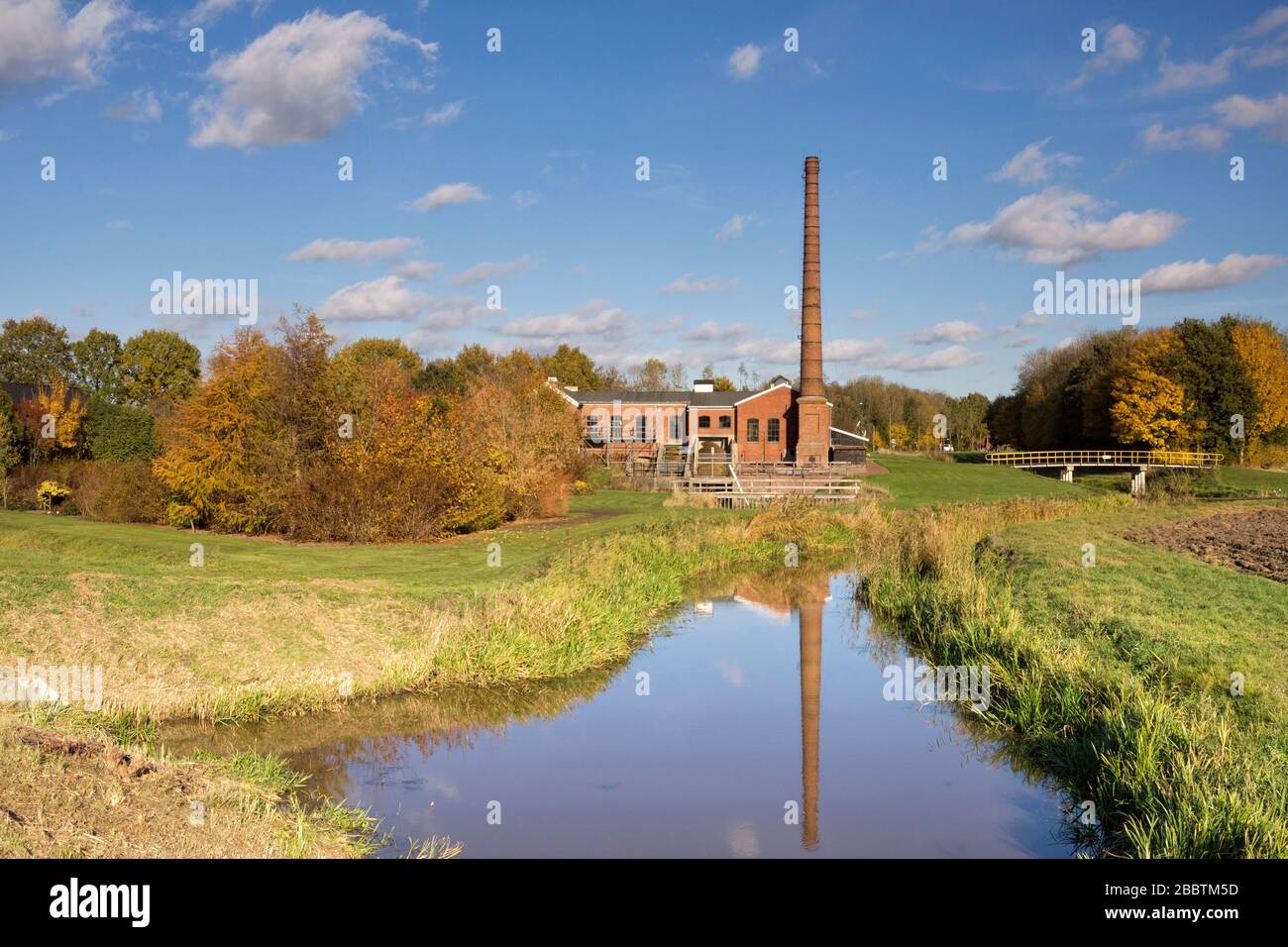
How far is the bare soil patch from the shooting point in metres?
24.1

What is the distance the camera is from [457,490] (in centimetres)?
3038

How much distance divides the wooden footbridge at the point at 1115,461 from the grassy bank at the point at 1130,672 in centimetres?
4283

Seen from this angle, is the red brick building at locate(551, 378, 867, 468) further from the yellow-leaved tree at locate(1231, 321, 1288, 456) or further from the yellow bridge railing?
the yellow-leaved tree at locate(1231, 321, 1288, 456)

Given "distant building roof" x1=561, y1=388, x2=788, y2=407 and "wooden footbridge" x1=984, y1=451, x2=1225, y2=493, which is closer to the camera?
"wooden footbridge" x1=984, y1=451, x2=1225, y2=493

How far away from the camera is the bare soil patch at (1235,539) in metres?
24.1

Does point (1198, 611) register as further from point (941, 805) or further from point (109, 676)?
point (109, 676)

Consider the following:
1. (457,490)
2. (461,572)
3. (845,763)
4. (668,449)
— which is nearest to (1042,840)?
(845,763)

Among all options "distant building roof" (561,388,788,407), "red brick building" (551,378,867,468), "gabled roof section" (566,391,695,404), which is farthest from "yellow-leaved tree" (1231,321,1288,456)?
"gabled roof section" (566,391,695,404)

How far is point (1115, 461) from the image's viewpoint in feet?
227

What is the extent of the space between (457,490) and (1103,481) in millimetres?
49437

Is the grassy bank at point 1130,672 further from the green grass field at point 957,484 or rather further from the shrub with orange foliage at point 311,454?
the green grass field at point 957,484

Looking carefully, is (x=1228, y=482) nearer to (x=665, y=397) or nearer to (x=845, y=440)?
(x=845, y=440)

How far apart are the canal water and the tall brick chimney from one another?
44.5m

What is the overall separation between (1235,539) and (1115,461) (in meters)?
41.7
